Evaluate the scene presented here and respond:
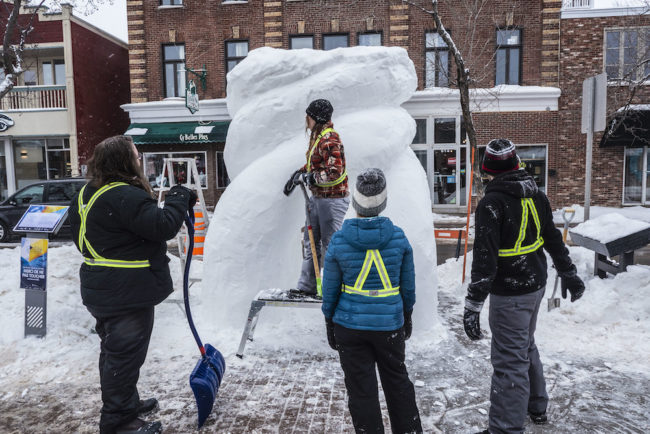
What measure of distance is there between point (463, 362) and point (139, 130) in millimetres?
16181

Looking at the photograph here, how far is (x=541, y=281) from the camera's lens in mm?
2863

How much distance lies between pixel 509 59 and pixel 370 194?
52.6 feet

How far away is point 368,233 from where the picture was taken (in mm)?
2576

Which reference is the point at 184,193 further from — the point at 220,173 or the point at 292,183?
the point at 220,173

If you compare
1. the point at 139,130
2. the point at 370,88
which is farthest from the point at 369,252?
the point at 139,130

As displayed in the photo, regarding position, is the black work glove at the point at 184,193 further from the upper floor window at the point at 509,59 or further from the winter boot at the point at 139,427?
the upper floor window at the point at 509,59

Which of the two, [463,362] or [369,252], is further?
[463,362]

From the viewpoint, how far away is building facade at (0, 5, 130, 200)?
59.0ft

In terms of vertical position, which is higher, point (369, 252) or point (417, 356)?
point (369, 252)

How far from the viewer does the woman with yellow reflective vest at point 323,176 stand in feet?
13.2

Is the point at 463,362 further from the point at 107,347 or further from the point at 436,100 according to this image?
the point at 436,100

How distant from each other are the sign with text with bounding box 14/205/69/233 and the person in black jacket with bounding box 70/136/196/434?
6.77ft

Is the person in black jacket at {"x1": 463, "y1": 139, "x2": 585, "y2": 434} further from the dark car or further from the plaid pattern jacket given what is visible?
the dark car

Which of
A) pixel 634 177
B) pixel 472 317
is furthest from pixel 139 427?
pixel 634 177
